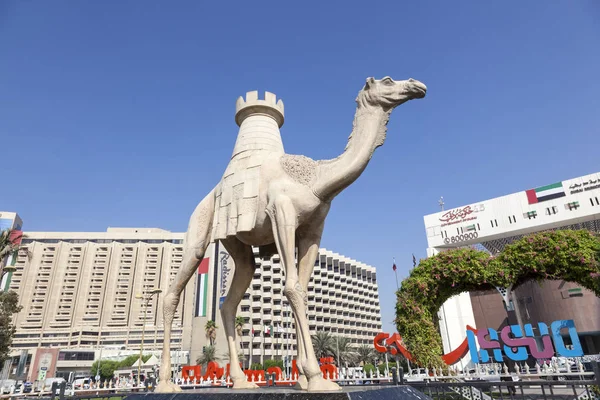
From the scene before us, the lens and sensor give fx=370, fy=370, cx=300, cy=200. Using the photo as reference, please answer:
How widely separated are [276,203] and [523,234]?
39.4 metres

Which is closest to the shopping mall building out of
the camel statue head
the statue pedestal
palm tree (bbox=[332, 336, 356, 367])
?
palm tree (bbox=[332, 336, 356, 367])

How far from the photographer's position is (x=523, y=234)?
124ft

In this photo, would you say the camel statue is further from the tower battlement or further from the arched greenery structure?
the arched greenery structure

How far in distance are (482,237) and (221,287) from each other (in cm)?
3754

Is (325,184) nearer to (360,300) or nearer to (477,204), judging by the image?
(477,204)

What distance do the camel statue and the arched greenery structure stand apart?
1197 cm

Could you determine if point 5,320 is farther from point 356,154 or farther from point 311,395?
point 356,154

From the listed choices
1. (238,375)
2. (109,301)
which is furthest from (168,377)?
(109,301)

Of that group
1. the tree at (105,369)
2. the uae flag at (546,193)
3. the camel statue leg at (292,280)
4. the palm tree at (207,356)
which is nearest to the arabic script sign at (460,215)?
the uae flag at (546,193)

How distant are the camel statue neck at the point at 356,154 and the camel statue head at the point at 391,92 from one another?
12cm

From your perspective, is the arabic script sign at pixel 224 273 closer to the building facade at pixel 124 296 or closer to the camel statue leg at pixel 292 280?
the building facade at pixel 124 296

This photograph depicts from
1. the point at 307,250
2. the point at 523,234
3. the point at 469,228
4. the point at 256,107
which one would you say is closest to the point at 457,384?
the point at 307,250

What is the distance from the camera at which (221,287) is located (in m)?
57.3

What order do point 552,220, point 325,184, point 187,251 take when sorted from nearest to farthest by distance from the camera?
point 325,184
point 187,251
point 552,220
